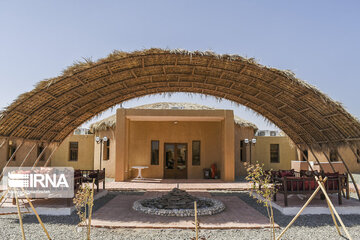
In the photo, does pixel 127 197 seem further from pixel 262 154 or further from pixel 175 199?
pixel 262 154

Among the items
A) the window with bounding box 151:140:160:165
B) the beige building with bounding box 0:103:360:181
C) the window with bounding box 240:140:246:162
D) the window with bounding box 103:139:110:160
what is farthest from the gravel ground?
the window with bounding box 240:140:246:162

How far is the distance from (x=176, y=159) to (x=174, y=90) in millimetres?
6908

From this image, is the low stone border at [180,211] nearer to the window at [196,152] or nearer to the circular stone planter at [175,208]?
the circular stone planter at [175,208]

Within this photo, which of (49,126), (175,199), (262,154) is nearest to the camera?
(175,199)

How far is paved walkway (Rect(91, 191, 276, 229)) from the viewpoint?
557 centimetres

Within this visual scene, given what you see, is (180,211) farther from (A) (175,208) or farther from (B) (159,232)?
(B) (159,232)

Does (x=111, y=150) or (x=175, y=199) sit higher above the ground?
(x=111, y=150)

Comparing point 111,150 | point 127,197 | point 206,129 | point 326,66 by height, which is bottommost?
point 127,197

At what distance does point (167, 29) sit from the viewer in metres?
8.01

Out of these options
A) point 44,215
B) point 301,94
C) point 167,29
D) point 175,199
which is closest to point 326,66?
point 301,94

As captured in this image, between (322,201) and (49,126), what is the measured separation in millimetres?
8394

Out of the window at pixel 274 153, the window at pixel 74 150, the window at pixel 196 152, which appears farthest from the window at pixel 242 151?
the window at pixel 74 150

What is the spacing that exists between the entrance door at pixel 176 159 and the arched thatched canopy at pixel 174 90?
6500 millimetres

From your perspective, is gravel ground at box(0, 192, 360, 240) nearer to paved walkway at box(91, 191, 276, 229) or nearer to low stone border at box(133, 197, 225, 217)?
paved walkway at box(91, 191, 276, 229)
